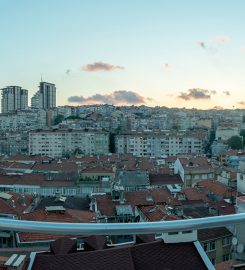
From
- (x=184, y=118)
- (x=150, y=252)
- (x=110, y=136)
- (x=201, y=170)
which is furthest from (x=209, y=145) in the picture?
(x=150, y=252)

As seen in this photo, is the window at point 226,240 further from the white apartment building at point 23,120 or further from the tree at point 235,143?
the white apartment building at point 23,120

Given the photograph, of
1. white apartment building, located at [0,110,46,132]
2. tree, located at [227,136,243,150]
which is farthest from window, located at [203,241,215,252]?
white apartment building, located at [0,110,46,132]

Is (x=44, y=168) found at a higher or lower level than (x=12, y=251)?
lower

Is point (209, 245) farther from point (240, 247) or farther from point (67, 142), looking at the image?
point (67, 142)

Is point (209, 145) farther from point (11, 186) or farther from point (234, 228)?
point (234, 228)

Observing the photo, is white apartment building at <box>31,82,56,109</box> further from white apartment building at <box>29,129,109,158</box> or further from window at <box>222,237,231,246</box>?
window at <box>222,237,231,246</box>

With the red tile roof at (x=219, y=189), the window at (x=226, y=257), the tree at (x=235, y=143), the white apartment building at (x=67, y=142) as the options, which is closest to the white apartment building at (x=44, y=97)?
the white apartment building at (x=67, y=142)

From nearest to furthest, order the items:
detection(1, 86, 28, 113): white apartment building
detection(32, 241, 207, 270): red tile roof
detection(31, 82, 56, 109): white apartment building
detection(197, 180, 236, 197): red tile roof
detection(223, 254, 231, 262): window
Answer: detection(223, 254, 231, 262): window → detection(32, 241, 207, 270): red tile roof → detection(197, 180, 236, 197): red tile roof → detection(1, 86, 28, 113): white apartment building → detection(31, 82, 56, 109): white apartment building
